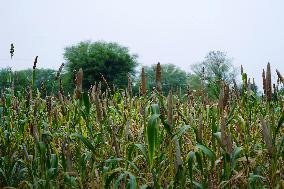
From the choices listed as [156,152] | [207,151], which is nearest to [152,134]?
[207,151]

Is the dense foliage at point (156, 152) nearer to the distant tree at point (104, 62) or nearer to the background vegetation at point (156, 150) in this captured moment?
the background vegetation at point (156, 150)

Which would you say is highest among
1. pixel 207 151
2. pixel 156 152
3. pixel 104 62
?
pixel 104 62

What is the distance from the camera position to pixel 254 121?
2.98m

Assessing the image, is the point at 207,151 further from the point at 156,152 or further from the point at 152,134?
the point at 156,152

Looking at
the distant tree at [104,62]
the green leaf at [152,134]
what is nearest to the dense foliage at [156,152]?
the green leaf at [152,134]

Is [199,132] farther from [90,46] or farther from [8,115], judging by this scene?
[90,46]

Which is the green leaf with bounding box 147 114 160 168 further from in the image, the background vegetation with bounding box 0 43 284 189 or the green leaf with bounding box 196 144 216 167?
the green leaf with bounding box 196 144 216 167

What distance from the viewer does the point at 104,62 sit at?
48375 millimetres

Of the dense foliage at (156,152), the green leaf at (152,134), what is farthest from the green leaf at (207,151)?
the green leaf at (152,134)

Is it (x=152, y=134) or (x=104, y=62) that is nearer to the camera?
(x=152, y=134)

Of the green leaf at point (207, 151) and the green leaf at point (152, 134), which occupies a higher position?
the green leaf at point (152, 134)

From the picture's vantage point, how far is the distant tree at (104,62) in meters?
47.0

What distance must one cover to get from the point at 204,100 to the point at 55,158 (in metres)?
1.31

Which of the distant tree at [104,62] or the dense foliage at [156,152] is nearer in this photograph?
the dense foliage at [156,152]
